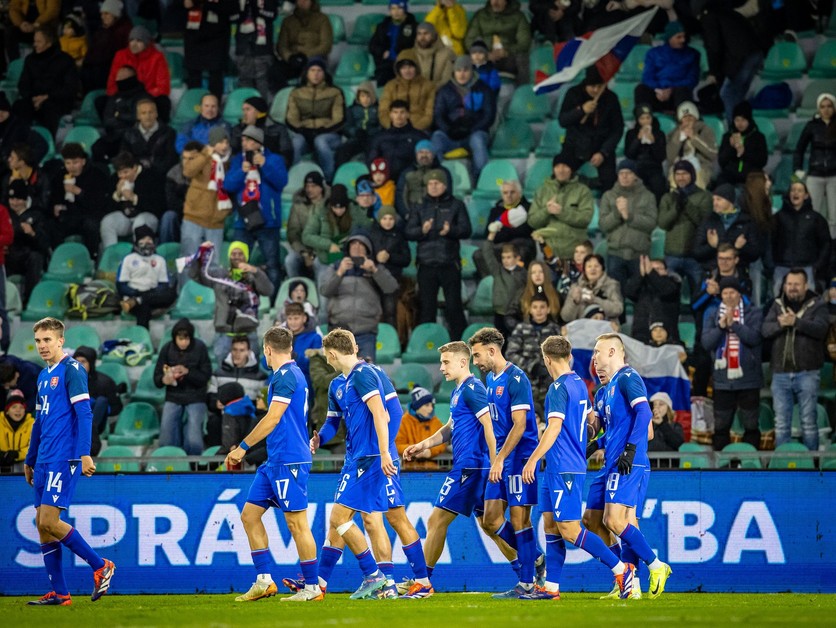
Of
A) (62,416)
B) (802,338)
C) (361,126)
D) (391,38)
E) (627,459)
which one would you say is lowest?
(627,459)

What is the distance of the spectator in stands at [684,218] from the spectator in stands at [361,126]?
4.41m

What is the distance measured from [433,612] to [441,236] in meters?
7.95

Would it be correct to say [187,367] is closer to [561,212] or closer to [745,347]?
[561,212]

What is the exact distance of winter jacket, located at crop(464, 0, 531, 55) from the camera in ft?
66.1

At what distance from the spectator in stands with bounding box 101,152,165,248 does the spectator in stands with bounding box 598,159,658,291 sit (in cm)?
632

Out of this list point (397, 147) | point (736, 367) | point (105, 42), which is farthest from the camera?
point (105, 42)

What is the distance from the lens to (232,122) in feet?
67.7

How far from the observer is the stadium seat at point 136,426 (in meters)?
16.7

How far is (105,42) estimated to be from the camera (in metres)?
20.7

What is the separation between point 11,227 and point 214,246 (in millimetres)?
2846

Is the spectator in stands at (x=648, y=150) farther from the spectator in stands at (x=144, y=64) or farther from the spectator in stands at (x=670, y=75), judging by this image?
the spectator in stands at (x=144, y=64)

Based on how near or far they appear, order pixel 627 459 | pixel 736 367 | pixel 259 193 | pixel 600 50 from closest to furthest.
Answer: pixel 627 459, pixel 736 367, pixel 259 193, pixel 600 50

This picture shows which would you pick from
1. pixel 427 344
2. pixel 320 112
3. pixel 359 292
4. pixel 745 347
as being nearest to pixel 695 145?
pixel 745 347

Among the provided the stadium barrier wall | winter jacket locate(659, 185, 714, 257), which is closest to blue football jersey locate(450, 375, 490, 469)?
the stadium barrier wall
